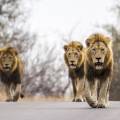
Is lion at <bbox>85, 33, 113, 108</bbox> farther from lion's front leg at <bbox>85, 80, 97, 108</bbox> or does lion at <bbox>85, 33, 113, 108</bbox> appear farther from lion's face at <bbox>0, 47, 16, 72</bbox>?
lion's face at <bbox>0, 47, 16, 72</bbox>

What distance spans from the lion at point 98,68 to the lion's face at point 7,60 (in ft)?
20.6

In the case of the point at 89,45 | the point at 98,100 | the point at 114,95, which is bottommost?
the point at 114,95

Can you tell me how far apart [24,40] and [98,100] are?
3136cm

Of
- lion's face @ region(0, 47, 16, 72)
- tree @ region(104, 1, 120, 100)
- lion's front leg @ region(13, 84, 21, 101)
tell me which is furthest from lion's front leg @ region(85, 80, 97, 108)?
tree @ region(104, 1, 120, 100)

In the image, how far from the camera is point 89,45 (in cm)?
1273

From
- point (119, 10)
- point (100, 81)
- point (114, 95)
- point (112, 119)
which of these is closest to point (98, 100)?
point (100, 81)

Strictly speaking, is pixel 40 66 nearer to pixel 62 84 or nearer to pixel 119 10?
pixel 62 84

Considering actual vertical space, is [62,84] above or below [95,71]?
below

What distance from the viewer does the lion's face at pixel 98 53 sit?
40.9 feet

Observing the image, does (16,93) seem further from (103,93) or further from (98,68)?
(98,68)

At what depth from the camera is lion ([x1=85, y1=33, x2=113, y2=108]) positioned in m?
12.5

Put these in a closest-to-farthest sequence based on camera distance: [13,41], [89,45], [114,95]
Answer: [89,45] < [114,95] < [13,41]

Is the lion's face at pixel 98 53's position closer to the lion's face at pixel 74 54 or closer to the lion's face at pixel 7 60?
the lion's face at pixel 74 54

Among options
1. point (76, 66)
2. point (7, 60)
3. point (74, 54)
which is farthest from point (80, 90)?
point (7, 60)
